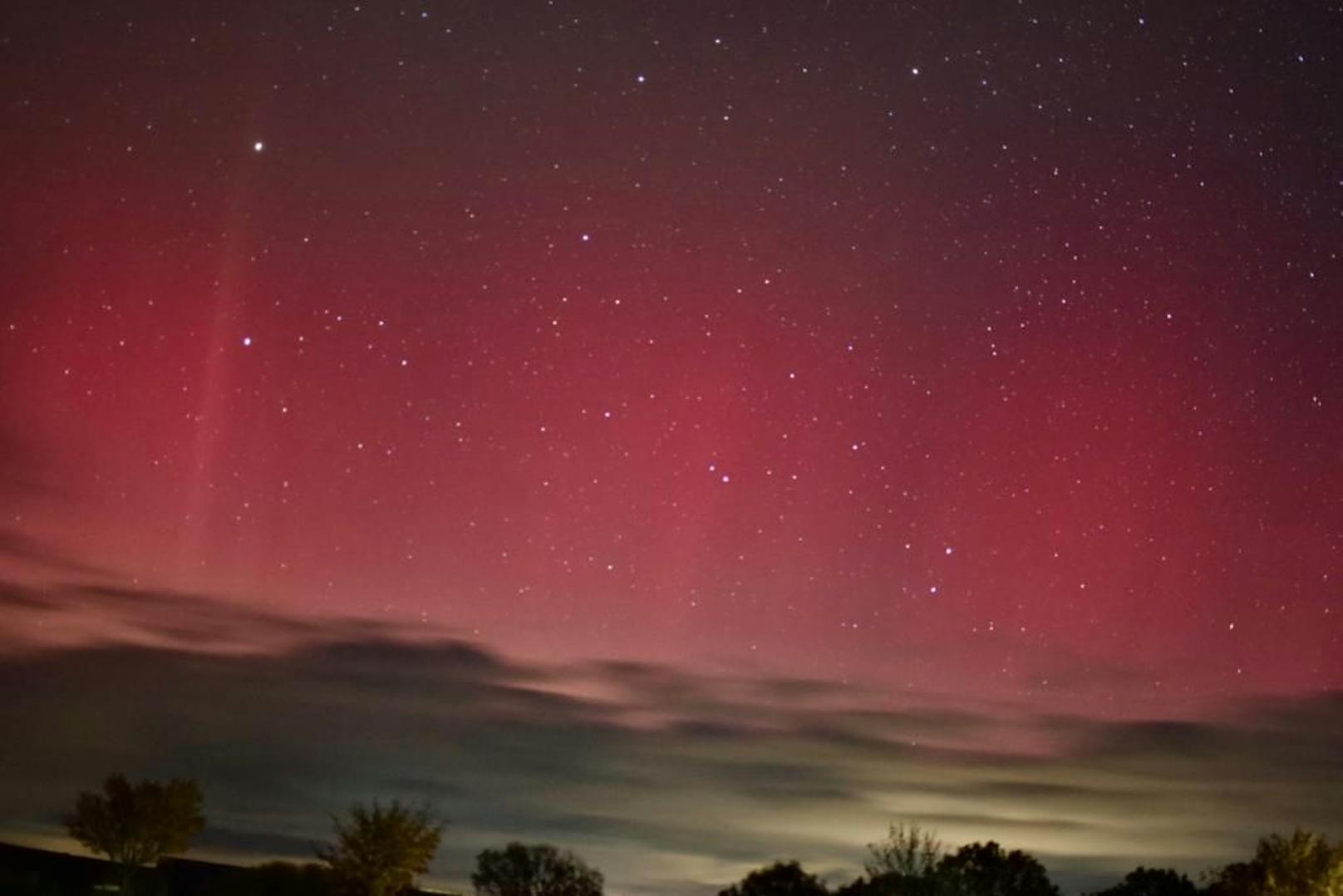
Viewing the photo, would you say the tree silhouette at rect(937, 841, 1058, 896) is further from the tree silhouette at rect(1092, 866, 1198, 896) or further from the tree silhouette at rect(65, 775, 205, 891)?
the tree silhouette at rect(65, 775, 205, 891)

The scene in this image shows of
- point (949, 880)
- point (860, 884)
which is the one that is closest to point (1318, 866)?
point (949, 880)

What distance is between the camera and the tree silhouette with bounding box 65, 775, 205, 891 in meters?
63.3

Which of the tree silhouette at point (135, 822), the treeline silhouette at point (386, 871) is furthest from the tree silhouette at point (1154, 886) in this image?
the tree silhouette at point (135, 822)

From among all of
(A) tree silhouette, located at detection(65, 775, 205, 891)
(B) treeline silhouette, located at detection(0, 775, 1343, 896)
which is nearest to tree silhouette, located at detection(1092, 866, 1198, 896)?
(B) treeline silhouette, located at detection(0, 775, 1343, 896)

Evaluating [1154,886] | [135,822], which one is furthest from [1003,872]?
[135,822]

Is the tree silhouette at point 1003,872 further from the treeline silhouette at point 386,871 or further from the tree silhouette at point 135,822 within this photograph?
the tree silhouette at point 135,822

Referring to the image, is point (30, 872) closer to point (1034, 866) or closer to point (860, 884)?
point (860, 884)

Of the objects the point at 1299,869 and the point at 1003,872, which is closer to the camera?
the point at 1299,869

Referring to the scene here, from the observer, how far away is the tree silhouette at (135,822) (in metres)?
63.3

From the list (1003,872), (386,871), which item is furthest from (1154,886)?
(386,871)

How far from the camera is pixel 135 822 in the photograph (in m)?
63.4

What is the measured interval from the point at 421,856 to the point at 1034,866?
112ft

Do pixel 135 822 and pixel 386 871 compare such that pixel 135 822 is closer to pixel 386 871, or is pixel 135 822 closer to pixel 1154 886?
pixel 386 871

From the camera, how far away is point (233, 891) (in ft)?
190
